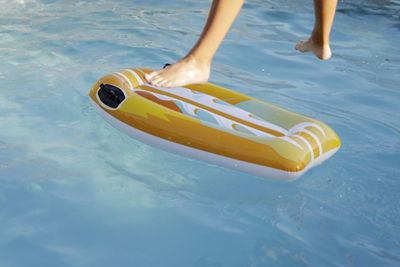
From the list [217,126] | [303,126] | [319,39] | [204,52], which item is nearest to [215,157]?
[217,126]

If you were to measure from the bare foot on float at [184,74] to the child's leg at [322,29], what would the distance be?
1.90ft

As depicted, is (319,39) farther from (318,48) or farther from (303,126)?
(303,126)

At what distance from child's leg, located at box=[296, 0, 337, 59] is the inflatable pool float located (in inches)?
18.1

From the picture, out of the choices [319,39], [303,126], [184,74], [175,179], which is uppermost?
[319,39]

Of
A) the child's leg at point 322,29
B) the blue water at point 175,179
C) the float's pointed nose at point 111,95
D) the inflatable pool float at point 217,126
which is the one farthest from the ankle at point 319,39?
the float's pointed nose at point 111,95

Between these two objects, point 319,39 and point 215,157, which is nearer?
point 319,39

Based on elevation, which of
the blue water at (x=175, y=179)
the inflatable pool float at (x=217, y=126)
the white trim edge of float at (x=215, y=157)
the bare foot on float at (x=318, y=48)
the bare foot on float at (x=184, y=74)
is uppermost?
the bare foot on float at (x=318, y=48)

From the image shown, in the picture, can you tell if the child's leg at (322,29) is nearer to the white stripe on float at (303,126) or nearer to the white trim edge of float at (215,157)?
the white stripe on float at (303,126)

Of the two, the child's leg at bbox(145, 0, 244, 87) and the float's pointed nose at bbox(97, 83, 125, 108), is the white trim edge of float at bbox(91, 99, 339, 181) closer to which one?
the float's pointed nose at bbox(97, 83, 125, 108)

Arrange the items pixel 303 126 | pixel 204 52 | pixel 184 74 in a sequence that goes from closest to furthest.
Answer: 1. pixel 204 52
2. pixel 184 74
3. pixel 303 126

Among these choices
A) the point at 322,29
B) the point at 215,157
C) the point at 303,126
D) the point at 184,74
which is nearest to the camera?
the point at 184,74

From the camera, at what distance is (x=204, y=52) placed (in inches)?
83.3

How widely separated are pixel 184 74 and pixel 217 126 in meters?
→ 0.54

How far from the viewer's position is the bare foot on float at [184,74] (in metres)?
2.19
